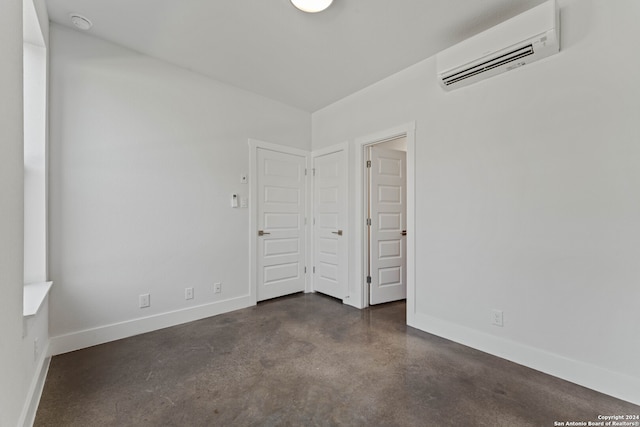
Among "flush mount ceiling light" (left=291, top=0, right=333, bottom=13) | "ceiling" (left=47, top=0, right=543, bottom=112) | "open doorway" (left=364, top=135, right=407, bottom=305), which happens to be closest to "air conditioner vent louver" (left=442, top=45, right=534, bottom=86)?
"ceiling" (left=47, top=0, right=543, bottom=112)

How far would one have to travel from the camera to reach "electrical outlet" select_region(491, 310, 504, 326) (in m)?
2.28

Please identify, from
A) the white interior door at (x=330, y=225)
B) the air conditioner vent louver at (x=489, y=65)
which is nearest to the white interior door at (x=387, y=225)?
the white interior door at (x=330, y=225)

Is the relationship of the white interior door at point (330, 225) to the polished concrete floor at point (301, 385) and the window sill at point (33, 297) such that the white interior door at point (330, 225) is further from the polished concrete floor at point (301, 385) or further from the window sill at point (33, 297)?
the window sill at point (33, 297)

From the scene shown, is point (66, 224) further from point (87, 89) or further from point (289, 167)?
point (289, 167)

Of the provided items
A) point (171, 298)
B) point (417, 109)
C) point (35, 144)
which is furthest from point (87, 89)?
point (417, 109)

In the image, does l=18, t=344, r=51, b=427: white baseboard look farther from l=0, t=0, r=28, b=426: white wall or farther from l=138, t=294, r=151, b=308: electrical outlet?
l=138, t=294, r=151, b=308: electrical outlet

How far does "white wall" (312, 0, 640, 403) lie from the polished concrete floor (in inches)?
10.2

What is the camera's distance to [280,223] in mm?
3852

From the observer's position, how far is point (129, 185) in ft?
8.70

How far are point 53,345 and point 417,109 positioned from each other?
3970 millimetres

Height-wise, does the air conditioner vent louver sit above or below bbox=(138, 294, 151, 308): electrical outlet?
above

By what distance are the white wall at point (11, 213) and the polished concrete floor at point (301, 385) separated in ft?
1.74

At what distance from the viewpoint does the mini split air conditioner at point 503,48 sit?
192 centimetres

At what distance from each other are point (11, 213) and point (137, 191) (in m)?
1.53
